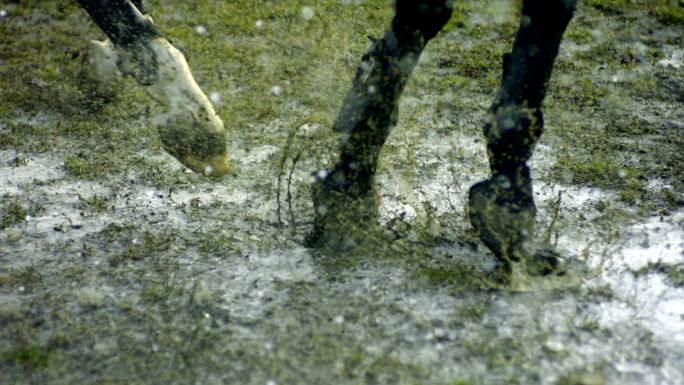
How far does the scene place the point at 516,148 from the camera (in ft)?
10.3

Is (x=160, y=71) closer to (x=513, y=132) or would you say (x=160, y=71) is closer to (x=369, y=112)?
(x=369, y=112)

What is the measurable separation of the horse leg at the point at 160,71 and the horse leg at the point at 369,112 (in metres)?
0.72

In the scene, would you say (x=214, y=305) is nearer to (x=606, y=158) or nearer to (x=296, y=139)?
(x=296, y=139)

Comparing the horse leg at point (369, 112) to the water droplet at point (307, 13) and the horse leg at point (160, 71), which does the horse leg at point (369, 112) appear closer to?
the horse leg at point (160, 71)

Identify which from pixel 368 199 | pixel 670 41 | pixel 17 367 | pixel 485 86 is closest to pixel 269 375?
pixel 17 367

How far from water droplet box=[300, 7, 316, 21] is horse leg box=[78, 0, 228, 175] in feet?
9.91

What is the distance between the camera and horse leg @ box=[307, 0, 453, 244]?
316 cm

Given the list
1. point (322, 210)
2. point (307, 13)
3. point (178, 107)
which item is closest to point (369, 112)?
point (322, 210)

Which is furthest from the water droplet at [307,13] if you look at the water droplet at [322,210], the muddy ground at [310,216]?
the water droplet at [322,210]

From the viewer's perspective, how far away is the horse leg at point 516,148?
10.2ft

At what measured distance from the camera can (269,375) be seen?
103 inches

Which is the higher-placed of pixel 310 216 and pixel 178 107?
pixel 178 107

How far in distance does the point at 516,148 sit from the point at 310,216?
116 cm

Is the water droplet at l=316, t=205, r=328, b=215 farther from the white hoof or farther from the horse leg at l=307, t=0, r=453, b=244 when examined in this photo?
the white hoof
